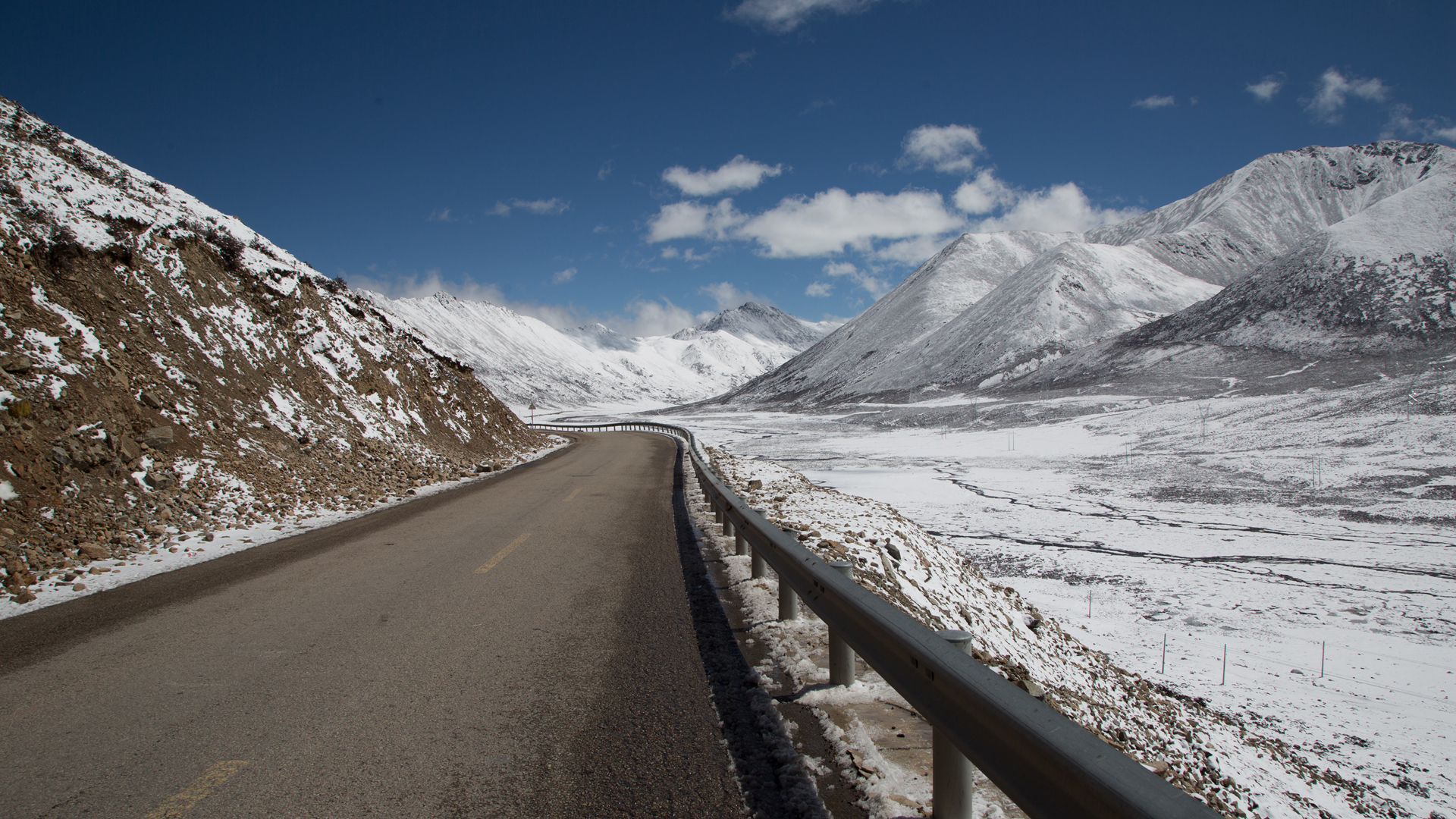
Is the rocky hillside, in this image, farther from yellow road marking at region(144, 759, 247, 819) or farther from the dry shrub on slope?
the dry shrub on slope

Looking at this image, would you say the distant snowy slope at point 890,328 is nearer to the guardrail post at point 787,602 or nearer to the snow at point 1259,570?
the snow at point 1259,570

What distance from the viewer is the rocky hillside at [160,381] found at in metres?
8.46

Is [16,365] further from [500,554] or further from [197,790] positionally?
[197,790]

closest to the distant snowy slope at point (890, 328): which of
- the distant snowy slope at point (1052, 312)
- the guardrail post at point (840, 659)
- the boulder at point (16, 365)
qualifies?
the distant snowy slope at point (1052, 312)

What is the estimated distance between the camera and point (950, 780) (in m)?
2.41

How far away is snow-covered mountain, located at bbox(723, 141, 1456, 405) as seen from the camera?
83.4 metres

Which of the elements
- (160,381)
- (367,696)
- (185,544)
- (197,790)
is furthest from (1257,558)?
(160,381)

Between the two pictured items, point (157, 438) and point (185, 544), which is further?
point (157, 438)

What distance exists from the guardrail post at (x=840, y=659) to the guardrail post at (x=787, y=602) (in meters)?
1.19

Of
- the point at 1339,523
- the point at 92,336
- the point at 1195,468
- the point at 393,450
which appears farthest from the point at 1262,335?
the point at 92,336

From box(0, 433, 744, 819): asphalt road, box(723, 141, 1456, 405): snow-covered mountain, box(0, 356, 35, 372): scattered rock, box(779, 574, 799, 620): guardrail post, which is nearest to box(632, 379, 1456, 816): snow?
box(779, 574, 799, 620): guardrail post

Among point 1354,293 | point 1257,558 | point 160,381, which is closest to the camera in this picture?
point 160,381

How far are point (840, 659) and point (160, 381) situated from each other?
1346 cm

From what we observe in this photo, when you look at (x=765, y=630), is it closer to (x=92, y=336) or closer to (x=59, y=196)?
(x=92, y=336)
